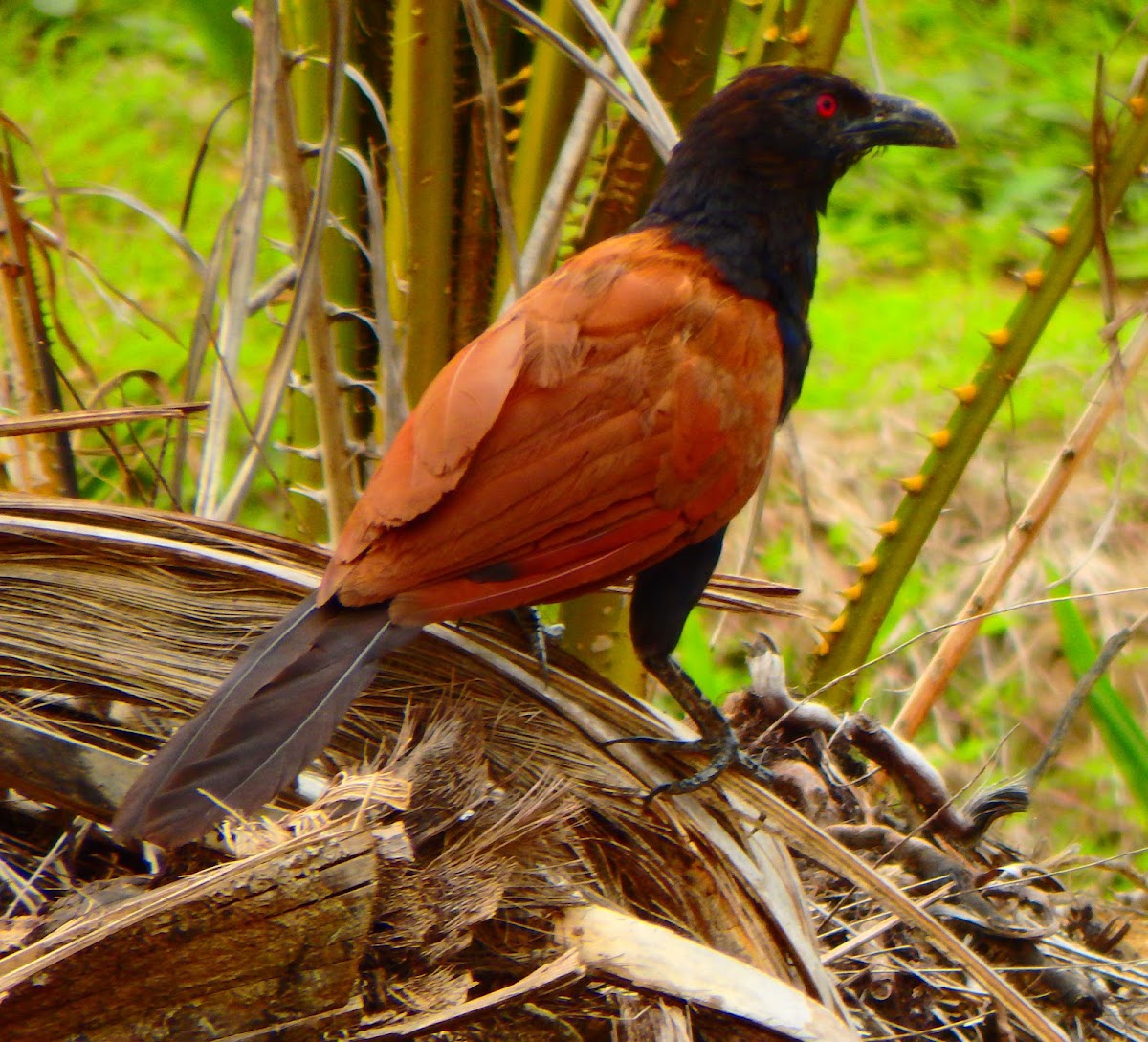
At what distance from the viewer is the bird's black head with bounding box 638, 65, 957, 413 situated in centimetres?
218

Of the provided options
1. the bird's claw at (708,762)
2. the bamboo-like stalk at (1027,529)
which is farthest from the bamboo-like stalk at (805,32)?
the bird's claw at (708,762)

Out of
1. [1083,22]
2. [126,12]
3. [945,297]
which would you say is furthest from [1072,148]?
[126,12]

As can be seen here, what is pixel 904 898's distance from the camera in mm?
1478

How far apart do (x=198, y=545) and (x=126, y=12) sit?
168 inches

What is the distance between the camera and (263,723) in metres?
1.45

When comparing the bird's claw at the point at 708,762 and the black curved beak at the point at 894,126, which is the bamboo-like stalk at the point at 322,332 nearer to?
the bird's claw at the point at 708,762

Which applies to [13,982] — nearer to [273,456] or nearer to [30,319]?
[30,319]

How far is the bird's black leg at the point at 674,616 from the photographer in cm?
194

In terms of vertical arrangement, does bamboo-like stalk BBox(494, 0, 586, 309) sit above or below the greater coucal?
above

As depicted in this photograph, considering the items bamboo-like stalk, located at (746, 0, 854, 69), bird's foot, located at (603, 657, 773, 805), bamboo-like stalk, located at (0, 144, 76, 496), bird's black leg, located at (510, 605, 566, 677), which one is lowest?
bird's foot, located at (603, 657, 773, 805)

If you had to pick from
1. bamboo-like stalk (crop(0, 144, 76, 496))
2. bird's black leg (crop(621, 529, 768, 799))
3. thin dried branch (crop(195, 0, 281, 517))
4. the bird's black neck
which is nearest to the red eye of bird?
the bird's black neck

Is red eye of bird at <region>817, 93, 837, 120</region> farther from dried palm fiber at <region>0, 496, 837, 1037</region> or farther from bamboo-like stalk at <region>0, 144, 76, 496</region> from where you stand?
bamboo-like stalk at <region>0, 144, 76, 496</region>

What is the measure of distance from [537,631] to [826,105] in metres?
1.06

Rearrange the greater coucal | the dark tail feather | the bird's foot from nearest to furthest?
1. the dark tail feather
2. the greater coucal
3. the bird's foot
